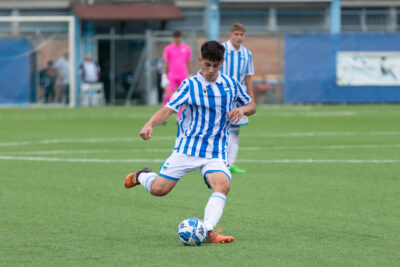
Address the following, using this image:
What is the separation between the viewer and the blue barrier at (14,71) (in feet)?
102

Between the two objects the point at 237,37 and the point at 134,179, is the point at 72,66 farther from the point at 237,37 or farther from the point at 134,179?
the point at 134,179

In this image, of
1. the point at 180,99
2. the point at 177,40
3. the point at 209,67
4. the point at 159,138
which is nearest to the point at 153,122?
the point at 180,99

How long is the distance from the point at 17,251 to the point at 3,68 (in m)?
25.8

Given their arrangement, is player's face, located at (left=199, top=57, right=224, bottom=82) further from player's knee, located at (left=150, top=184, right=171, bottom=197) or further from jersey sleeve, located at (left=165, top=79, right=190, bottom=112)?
player's knee, located at (left=150, top=184, right=171, bottom=197)

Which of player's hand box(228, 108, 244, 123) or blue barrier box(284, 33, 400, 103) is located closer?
player's hand box(228, 108, 244, 123)

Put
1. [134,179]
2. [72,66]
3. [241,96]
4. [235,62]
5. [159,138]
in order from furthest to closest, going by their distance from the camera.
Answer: [72,66]
[159,138]
[235,62]
[134,179]
[241,96]

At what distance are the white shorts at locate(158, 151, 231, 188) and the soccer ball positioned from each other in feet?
1.89

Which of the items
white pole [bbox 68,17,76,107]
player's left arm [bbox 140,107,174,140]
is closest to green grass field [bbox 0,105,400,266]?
player's left arm [bbox 140,107,174,140]

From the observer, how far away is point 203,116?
7.18 m

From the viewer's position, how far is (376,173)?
1127cm

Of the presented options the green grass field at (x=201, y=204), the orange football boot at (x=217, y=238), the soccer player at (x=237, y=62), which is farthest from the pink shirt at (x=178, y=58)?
the orange football boot at (x=217, y=238)

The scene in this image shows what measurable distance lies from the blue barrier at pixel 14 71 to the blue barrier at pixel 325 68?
9011 millimetres

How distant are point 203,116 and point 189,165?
400 millimetres

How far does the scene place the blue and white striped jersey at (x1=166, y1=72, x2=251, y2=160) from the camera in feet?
23.4
